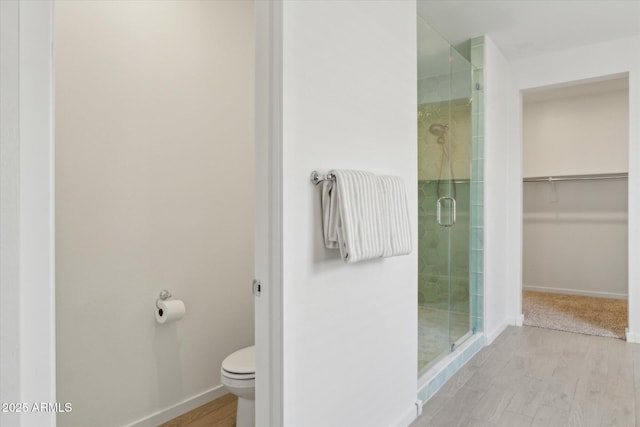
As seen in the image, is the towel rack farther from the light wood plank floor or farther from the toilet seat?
the light wood plank floor

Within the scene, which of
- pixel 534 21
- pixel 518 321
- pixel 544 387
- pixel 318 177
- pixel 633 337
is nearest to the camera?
pixel 318 177

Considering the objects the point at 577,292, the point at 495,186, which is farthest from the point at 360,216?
the point at 577,292

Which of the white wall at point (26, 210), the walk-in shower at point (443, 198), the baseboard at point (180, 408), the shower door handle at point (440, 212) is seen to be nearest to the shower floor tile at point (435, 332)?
the walk-in shower at point (443, 198)

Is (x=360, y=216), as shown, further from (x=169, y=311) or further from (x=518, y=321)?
(x=518, y=321)

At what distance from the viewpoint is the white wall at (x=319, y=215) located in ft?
4.47

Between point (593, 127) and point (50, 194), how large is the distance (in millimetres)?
5723

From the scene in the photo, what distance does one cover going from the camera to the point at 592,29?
322cm

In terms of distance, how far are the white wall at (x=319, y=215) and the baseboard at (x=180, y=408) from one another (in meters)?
1.09

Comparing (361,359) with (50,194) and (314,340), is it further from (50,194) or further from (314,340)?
(50,194)

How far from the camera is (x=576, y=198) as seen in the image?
199 inches

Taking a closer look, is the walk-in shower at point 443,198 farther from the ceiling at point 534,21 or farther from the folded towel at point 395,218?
the folded towel at point 395,218

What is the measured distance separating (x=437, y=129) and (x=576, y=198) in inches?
131

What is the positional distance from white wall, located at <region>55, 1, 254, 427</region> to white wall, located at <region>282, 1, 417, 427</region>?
107cm

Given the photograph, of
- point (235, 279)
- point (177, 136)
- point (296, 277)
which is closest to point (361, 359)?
point (296, 277)
